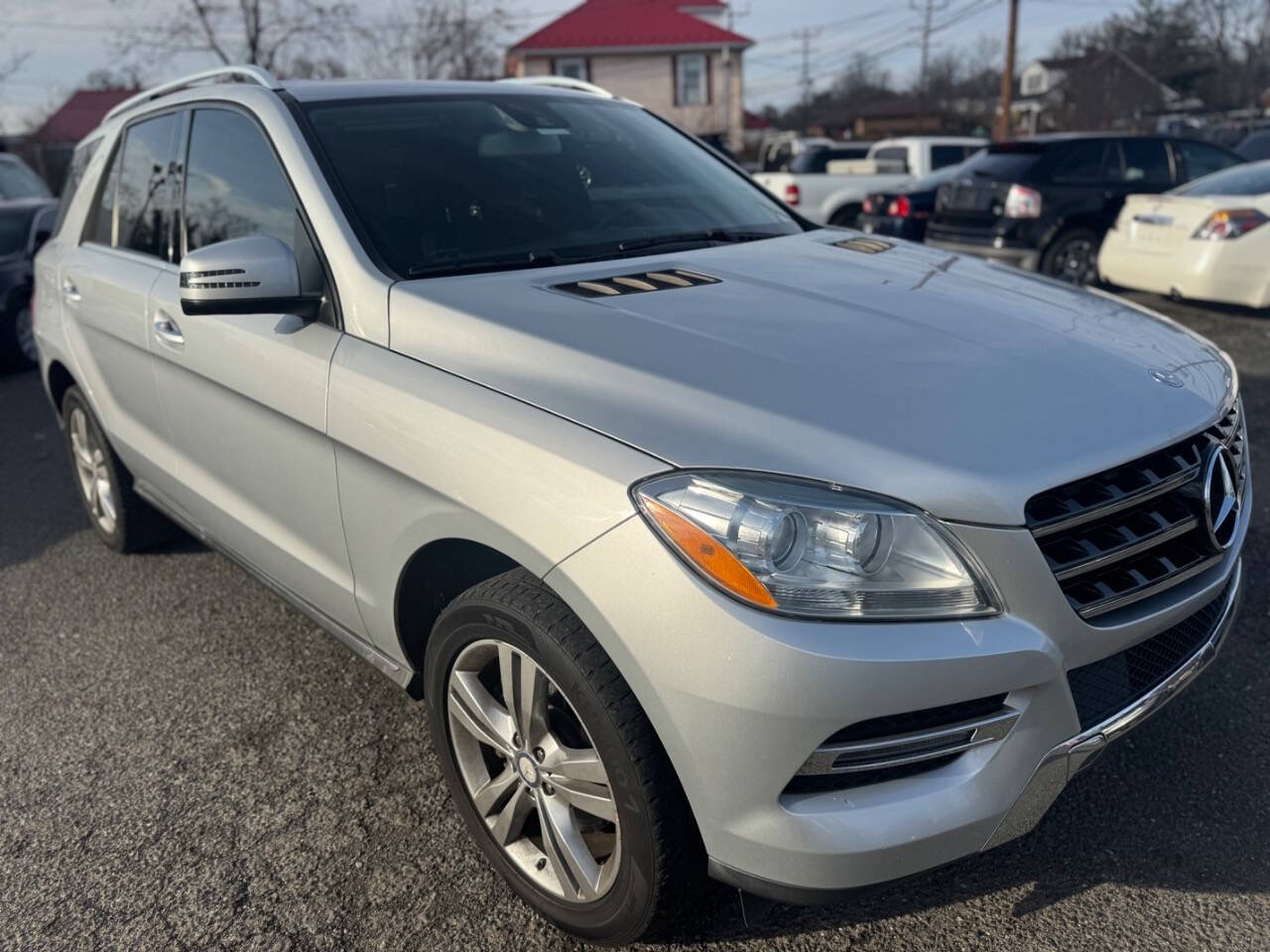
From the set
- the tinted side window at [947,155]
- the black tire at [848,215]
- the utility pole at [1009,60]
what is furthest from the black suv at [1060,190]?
the utility pole at [1009,60]

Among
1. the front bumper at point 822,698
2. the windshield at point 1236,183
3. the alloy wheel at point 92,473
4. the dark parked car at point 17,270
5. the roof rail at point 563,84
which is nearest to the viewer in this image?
the front bumper at point 822,698

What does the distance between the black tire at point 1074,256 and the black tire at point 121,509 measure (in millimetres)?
7799

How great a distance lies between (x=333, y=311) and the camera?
257 centimetres

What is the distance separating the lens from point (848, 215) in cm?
1499

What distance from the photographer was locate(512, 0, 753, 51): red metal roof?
38094 millimetres

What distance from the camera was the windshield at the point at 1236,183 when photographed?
7.94 metres

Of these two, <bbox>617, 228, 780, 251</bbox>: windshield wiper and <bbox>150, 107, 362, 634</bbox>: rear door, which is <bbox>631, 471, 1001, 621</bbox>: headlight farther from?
<bbox>617, 228, 780, 251</bbox>: windshield wiper

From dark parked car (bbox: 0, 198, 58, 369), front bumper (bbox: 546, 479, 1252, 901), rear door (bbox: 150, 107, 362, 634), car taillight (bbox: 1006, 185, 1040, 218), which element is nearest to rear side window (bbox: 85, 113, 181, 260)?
rear door (bbox: 150, 107, 362, 634)

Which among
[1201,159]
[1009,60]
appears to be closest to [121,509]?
[1201,159]

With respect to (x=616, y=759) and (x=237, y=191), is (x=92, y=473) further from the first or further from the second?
(x=616, y=759)

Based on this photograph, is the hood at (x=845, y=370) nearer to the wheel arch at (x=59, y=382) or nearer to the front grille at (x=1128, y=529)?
the front grille at (x=1128, y=529)

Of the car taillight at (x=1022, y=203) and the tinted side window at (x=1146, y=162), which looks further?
the tinted side window at (x=1146, y=162)

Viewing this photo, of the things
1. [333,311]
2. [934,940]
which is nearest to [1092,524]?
[934,940]

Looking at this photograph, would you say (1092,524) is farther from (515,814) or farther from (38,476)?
(38,476)
